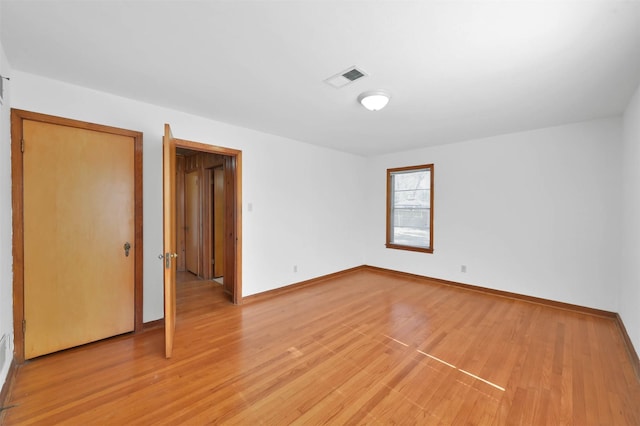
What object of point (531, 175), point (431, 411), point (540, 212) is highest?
point (531, 175)

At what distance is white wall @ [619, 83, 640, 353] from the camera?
2438 millimetres

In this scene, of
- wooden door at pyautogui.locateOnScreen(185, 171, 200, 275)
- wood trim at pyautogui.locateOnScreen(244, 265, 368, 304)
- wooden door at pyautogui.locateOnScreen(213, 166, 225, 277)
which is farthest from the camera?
wooden door at pyautogui.locateOnScreen(185, 171, 200, 275)

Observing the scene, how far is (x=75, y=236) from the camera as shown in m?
2.52

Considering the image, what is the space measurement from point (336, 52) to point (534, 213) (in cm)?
374

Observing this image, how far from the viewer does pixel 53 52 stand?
198 centimetres

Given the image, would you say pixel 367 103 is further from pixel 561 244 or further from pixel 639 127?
pixel 561 244

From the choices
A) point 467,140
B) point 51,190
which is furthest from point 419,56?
point 51,190

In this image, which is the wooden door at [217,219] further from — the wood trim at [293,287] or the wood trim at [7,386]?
the wood trim at [7,386]

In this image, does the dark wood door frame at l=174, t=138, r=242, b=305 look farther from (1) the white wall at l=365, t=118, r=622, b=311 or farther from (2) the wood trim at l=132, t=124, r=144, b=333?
(1) the white wall at l=365, t=118, r=622, b=311

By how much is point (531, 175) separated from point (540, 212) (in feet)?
1.79

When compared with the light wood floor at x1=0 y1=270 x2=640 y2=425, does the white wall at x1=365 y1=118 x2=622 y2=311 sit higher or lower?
higher

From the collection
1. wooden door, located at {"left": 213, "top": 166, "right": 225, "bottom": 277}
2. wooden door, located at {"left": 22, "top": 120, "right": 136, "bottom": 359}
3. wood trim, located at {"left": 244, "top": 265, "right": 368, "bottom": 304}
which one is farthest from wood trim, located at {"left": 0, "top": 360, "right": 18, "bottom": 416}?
wooden door, located at {"left": 213, "top": 166, "right": 225, "bottom": 277}

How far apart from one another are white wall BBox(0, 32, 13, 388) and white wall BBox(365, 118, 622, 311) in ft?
17.2

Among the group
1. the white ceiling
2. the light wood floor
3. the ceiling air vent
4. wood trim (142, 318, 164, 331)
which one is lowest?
the light wood floor
